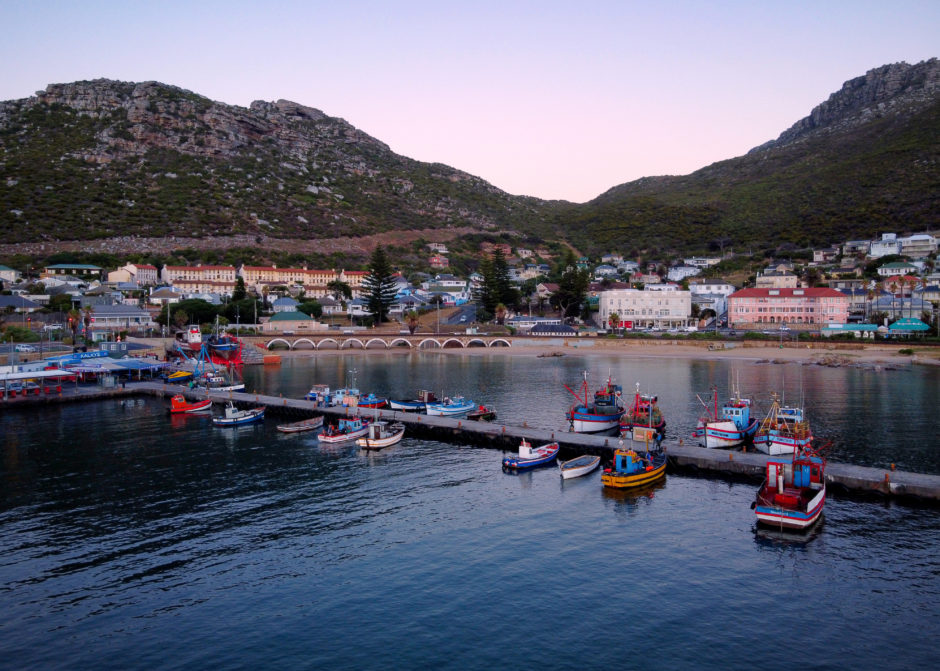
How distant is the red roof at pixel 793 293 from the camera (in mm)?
105938

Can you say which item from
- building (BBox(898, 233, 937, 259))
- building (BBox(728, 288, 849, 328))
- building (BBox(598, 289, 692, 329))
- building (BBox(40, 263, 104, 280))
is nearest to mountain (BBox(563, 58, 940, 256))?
building (BBox(898, 233, 937, 259))

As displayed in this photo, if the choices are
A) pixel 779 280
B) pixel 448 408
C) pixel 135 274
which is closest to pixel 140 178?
pixel 135 274

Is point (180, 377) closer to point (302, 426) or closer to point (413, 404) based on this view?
point (302, 426)

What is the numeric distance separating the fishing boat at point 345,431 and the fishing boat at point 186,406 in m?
15.1

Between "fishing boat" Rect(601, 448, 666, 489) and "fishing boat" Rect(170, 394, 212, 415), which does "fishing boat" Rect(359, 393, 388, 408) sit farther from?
"fishing boat" Rect(601, 448, 666, 489)

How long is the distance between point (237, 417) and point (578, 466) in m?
28.2

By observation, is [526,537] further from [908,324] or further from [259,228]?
[259,228]

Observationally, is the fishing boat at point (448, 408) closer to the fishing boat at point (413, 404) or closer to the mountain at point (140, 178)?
the fishing boat at point (413, 404)

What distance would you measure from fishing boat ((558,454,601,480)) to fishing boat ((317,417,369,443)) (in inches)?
621

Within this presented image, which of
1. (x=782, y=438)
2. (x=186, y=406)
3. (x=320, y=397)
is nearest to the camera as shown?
(x=782, y=438)

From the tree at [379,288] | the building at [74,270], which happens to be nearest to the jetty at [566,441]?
the tree at [379,288]

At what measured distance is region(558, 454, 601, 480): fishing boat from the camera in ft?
112

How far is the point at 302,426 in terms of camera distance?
156 feet

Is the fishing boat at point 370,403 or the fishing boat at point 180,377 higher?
the fishing boat at point 180,377
